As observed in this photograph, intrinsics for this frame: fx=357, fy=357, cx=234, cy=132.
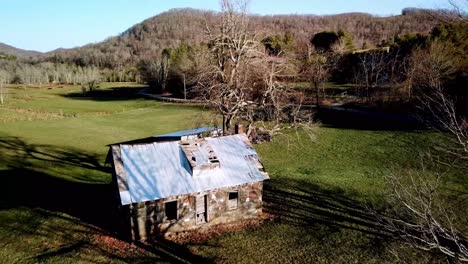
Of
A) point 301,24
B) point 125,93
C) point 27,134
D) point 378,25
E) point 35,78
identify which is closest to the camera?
point 27,134

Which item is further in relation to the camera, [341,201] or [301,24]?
[301,24]

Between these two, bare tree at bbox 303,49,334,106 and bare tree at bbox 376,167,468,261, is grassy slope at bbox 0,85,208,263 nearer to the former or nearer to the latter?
bare tree at bbox 376,167,468,261

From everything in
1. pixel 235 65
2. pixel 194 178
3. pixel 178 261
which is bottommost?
pixel 178 261

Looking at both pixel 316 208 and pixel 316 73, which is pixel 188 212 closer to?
pixel 316 208

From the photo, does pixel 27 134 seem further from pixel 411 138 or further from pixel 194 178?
pixel 411 138

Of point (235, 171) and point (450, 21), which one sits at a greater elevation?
point (450, 21)

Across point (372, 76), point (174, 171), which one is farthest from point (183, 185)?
point (372, 76)

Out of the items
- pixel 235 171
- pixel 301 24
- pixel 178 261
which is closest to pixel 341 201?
pixel 235 171
